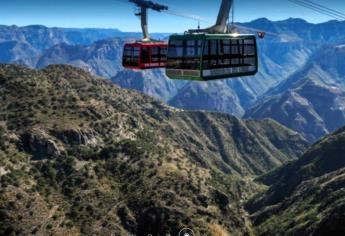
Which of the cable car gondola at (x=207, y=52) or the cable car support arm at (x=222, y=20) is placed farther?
the cable car support arm at (x=222, y=20)

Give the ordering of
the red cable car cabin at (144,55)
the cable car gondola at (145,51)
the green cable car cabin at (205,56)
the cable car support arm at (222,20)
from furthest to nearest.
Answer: the red cable car cabin at (144,55), the cable car gondola at (145,51), the cable car support arm at (222,20), the green cable car cabin at (205,56)

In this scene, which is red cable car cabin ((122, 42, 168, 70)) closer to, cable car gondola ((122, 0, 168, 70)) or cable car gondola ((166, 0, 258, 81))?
cable car gondola ((122, 0, 168, 70))

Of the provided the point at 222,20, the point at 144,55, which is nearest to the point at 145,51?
the point at 144,55

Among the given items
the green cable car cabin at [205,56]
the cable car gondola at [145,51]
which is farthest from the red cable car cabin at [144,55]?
the green cable car cabin at [205,56]

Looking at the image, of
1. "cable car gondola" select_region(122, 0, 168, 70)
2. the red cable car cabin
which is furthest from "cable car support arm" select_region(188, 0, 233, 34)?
the red cable car cabin

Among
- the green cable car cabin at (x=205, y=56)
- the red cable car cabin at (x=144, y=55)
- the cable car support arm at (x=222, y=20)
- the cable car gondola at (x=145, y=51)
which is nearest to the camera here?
the green cable car cabin at (x=205, y=56)

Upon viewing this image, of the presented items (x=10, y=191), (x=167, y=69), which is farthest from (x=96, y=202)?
(x=167, y=69)

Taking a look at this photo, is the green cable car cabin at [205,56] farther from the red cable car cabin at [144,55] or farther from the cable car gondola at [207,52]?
the red cable car cabin at [144,55]
